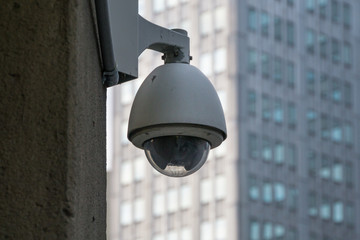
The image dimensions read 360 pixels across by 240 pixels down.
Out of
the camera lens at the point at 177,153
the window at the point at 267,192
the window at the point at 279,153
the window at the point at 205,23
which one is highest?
the window at the point at 205,23

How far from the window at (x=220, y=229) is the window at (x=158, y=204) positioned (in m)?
4.23

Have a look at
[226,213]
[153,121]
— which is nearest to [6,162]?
[153,121]

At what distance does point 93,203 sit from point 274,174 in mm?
62356

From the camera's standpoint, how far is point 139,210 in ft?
230

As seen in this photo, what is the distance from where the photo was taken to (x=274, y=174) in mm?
65750

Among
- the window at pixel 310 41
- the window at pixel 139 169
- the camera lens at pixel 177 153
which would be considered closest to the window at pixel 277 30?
the window at pixel 310 41

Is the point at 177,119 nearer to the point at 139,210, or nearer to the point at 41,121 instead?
the point at 41,121

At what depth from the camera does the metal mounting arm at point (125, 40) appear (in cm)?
392

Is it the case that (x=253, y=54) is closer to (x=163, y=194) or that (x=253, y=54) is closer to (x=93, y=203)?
(x=163, y=194)

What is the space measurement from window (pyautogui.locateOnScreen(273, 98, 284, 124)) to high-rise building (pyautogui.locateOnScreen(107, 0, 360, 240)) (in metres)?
0.09

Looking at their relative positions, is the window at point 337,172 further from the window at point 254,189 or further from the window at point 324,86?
the window at point 254,189

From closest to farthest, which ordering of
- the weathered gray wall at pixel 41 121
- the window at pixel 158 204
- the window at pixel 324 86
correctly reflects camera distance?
the weathered gray wall at pixel 41 121, the window at pixel 158 204, the window at pixel 324 86

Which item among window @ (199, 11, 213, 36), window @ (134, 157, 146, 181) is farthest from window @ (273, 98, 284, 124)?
window @ (134, 157, 146, 181)

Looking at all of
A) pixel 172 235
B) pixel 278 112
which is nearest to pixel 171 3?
pixel 278 112
